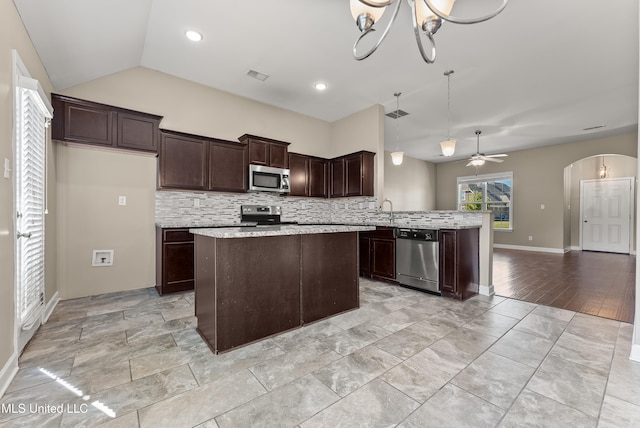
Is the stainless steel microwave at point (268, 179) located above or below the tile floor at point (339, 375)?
above

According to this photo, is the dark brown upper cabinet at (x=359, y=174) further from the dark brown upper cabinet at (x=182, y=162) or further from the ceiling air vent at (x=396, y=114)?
the dark brown upper cabinet at (x=182, y=162)

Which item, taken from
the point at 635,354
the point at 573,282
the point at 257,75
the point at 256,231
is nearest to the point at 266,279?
the point at 256,231

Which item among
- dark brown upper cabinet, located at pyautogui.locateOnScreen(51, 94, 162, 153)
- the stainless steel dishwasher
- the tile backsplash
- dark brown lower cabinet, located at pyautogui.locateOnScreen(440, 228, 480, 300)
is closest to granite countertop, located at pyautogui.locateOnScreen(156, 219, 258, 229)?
the tile backsplash

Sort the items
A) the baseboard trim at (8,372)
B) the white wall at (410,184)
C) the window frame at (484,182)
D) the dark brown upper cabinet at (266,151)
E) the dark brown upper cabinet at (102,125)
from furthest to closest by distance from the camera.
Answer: the white wall at (410,184) → the window frame at (484,182) → the dark brown upper cabinet at (266,151) → the dark brown upper cabinet at (102,125) → the baseboard trim at (8,372)

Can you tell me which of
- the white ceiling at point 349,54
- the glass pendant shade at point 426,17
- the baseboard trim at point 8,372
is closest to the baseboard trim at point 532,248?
the white ceiling at point 349,54

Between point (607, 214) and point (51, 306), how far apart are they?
11.0m

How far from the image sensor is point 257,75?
3.76m

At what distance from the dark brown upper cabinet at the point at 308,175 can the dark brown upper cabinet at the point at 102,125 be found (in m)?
2.14

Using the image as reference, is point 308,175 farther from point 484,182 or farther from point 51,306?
point 484,182

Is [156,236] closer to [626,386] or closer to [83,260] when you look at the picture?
[83,260]

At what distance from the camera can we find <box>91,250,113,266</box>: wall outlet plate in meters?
3.21

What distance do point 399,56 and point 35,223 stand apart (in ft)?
13.0

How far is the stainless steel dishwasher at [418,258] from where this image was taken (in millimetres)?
3364

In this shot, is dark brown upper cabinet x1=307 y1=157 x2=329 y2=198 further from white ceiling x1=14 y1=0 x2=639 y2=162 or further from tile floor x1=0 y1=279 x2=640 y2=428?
tile floor x1=0 y1=279 x2=640 y2=428
